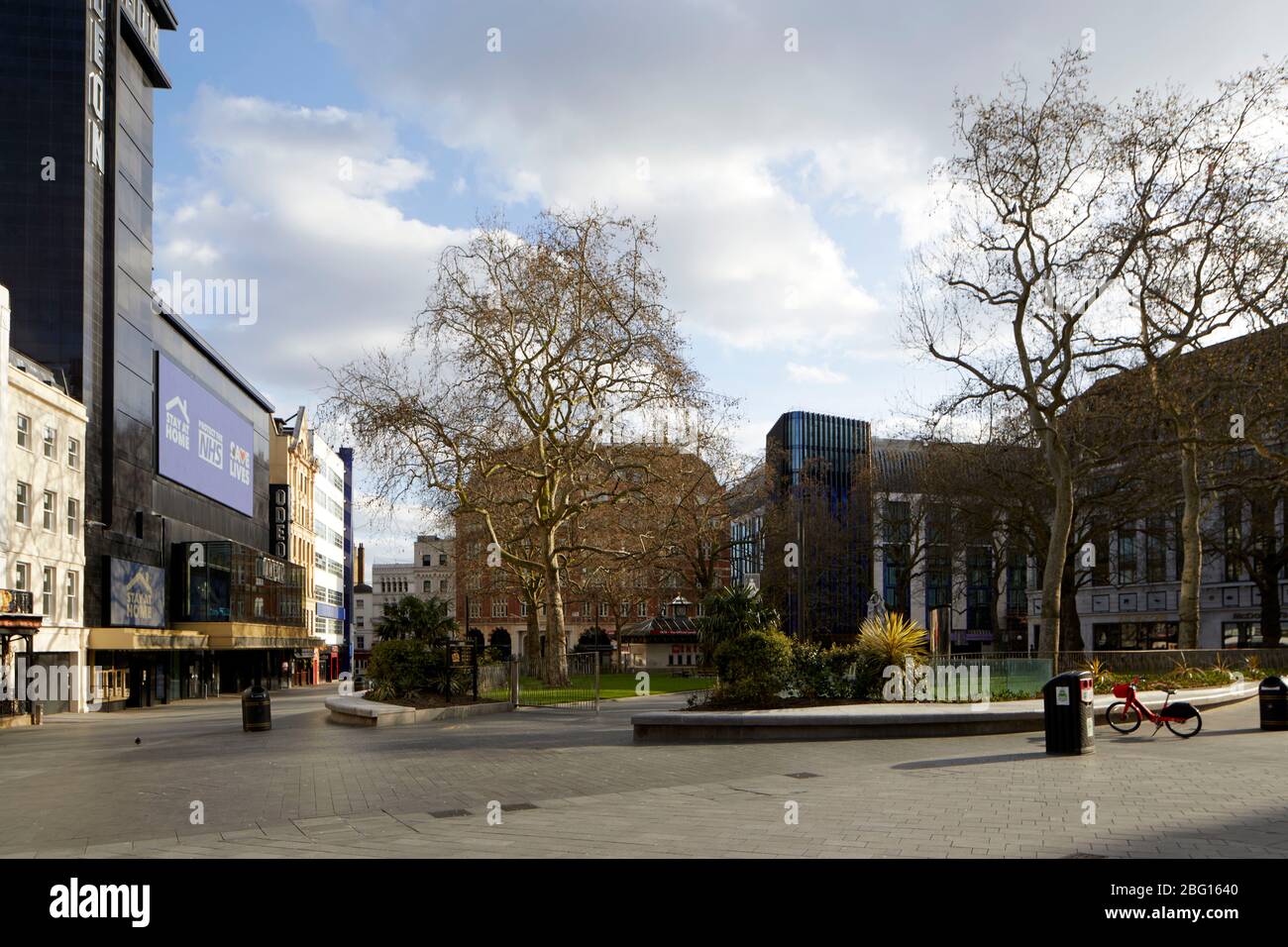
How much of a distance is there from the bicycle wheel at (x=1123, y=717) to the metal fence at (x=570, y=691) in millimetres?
12148

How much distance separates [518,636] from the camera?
116m

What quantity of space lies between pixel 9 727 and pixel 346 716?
13.6 m

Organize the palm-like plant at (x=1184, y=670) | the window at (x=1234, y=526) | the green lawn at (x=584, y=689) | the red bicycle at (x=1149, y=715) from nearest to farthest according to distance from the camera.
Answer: the red bicycle at (x=1149, y=715) < the palm-like plant at (x=1184, y=670) < the green lawn at (x=584, y=689) < the window at (x=1234, y=526)

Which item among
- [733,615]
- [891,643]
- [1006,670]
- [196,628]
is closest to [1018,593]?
[196,628]

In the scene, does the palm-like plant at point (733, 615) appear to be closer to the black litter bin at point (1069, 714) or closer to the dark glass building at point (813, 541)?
the black litter bin at point (1069, 714)

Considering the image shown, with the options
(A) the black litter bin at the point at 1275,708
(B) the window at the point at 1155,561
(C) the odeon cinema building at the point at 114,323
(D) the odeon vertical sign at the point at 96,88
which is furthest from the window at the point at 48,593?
(B) the window at the point at 1155,561

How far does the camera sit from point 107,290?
151 ft

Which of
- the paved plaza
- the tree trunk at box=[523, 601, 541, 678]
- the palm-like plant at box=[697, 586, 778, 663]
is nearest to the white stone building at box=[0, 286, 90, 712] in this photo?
the tree trunk at box=[523, 601, 541, 678]

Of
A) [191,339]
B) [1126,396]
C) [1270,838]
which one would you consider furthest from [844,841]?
[191,339]

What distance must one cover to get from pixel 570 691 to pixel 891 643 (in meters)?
14.7

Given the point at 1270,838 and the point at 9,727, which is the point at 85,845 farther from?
the point at 9,727

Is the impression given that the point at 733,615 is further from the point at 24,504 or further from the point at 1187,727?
the point at 24,504

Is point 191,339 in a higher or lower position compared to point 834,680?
higher

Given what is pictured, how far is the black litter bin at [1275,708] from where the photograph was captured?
19547 millimetres
